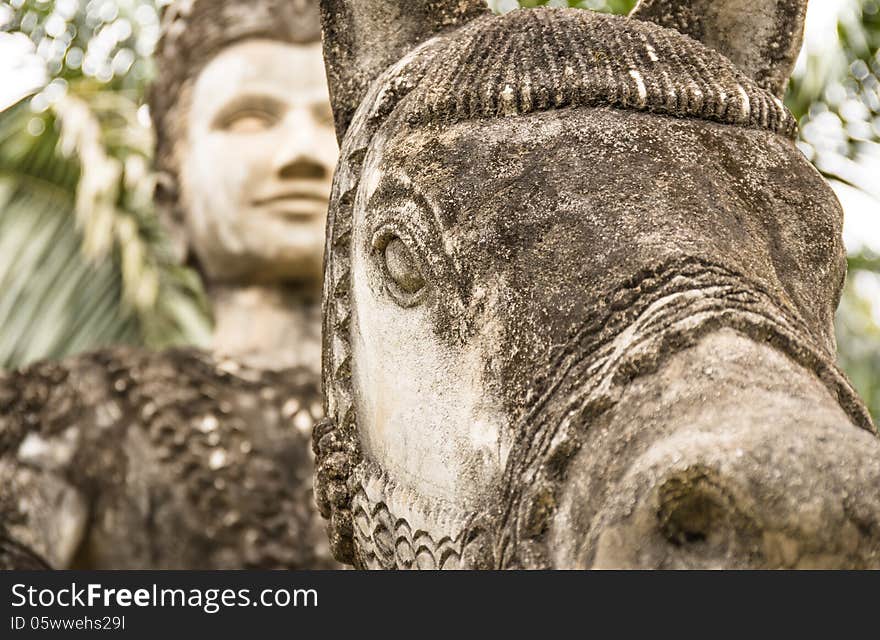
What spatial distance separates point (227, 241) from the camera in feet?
13.5

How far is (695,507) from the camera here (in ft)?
5.07

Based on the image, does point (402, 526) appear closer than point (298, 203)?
Yes

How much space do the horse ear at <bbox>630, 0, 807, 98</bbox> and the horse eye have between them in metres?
0.59

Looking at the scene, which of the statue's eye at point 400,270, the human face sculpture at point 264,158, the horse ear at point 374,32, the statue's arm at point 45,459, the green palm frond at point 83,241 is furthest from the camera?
the green palm frond at point 83,241

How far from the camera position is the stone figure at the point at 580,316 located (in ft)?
5.11

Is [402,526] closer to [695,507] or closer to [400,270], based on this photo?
[400,270]

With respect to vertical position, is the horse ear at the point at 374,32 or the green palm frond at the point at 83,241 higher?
the horse ear at the point at 374,32

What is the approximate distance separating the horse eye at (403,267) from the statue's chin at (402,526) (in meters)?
0.24

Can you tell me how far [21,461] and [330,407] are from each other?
6.02 ft

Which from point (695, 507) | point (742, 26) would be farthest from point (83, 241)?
point (695, 507)

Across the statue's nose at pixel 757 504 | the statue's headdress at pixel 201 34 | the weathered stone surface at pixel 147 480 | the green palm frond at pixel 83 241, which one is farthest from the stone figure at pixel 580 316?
the green palm frond at pixel 83 241

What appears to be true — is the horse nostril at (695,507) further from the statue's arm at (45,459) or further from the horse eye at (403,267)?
the statue's arm at (45,459)

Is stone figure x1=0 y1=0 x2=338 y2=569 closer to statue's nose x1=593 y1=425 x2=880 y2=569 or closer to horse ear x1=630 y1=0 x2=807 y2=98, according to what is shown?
horse ear x1=630 y1=0 x2=807 y2=98

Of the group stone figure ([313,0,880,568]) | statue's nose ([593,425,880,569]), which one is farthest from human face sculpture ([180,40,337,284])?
statue's nose ([593,425,880,569])
